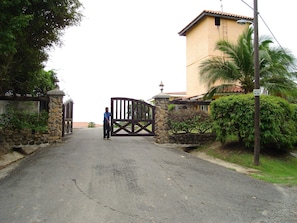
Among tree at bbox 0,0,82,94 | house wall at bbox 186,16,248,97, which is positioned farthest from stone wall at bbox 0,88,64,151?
house wall at bbox 186,16,248,97

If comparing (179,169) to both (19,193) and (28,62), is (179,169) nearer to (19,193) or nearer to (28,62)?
(19,193)

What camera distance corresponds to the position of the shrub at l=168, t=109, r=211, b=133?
1474cm

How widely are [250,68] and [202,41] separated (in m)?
10.1

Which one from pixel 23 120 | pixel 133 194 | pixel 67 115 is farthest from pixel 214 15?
pixel 133 194

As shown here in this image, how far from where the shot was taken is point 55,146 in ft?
42.5

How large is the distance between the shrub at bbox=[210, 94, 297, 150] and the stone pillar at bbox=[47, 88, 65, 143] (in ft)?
25.1

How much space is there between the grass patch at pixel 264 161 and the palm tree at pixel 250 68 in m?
3.33

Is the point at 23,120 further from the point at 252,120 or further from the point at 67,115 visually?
the point at 252,120

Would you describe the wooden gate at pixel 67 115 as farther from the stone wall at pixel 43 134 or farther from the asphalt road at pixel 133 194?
the asphalt road at pixel 133 194

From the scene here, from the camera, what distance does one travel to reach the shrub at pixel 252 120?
38.7 ft

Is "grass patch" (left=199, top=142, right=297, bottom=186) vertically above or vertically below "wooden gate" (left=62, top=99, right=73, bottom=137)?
below

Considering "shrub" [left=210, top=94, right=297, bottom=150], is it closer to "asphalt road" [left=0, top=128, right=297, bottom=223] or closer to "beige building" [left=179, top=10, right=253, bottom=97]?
"asphalt road" [left=0, top=128, right=297, bottom=223]

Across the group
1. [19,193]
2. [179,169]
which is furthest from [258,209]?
[19,193]

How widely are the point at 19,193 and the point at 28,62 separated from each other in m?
6.76
